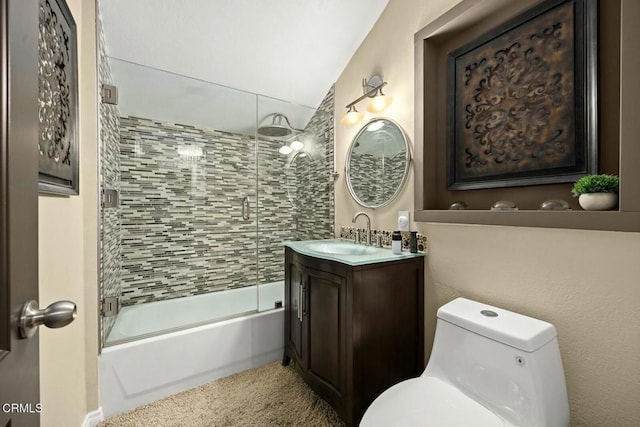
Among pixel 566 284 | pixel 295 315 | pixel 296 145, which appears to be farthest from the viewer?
pixel 296 145

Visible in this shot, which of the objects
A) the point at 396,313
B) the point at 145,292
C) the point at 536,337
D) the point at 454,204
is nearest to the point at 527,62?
the point at 454,204

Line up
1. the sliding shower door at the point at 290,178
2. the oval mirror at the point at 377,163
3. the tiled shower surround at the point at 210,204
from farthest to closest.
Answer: the sliding shower door at the point at 290,178 → the tiled shower surround at the point at 210,204 → the oval mirror at the point at 377,163

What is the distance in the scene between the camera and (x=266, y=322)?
1974 mm

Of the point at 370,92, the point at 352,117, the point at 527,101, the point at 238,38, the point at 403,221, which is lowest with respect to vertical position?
the point at 403,221

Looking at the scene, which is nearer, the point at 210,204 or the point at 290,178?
the point at 210,204

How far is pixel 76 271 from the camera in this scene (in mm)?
1237

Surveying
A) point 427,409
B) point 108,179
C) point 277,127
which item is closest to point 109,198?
point 108,179

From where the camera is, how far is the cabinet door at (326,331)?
135 centimetres

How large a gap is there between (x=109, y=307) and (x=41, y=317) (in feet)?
4.62

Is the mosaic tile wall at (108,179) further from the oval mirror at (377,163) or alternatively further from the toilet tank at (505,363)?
the toilet tank at (505,363)

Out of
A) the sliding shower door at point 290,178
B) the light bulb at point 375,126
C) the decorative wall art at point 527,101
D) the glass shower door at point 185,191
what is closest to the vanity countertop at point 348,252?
the sliding shower door at point 290,178

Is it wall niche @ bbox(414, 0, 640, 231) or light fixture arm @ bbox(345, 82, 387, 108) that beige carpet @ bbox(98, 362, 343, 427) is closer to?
wall niche @ bbox(414, 0, 640, 231)

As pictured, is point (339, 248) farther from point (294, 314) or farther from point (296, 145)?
point (296, 145)

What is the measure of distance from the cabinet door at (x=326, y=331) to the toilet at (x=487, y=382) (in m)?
0.36
